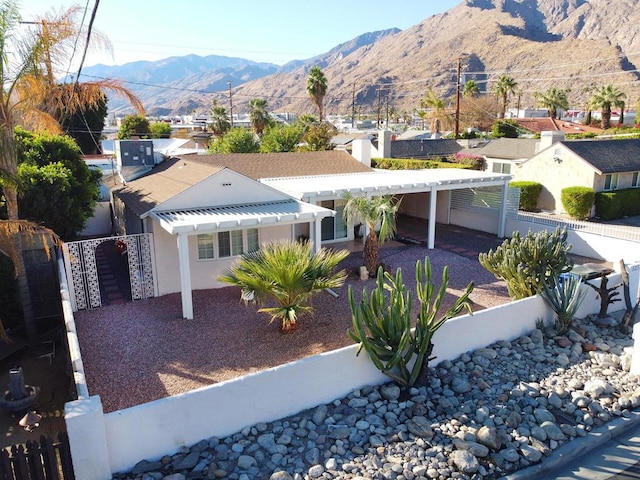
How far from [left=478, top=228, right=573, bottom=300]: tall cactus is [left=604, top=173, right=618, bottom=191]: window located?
1844 cm

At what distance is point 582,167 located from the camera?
93.9 feet

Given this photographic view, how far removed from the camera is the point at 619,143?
1259 inches

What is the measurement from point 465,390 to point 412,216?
18.1 metres

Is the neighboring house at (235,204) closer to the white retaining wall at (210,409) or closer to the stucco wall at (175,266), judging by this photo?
the stucco wall at (175,266)

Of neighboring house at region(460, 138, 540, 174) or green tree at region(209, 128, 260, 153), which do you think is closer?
neighboring house at region(460, 138, 540, 174)

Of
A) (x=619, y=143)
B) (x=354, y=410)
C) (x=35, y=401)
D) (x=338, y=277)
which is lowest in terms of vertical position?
(x=35, y=401)

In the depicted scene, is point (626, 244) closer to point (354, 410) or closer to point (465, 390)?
point (465, 390)

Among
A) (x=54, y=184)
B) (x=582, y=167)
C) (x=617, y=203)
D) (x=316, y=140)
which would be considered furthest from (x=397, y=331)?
(x=316, y=140)

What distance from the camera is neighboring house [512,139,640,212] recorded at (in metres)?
28.5

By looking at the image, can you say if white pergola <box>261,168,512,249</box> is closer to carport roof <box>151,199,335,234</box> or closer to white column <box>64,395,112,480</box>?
carport roof <box>151,199,335,234</box>

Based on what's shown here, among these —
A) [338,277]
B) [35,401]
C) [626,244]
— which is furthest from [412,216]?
[35,401]

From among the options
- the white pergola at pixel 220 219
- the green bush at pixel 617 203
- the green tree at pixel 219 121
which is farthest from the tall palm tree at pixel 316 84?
the white pergola at pixel 220 219

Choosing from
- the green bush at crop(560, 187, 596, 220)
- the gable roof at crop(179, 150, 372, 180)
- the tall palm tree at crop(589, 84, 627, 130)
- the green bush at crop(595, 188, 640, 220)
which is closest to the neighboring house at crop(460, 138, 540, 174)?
the green bush at crop(560, 187, 596, 220)

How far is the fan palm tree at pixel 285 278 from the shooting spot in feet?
37.0
